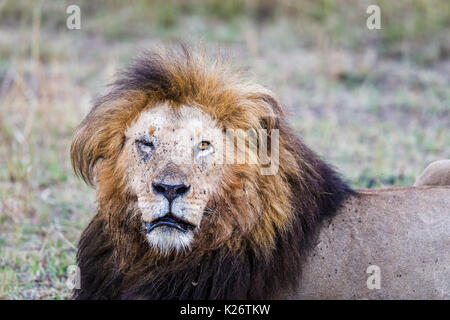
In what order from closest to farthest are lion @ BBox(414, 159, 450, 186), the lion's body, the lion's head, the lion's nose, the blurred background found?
the lion's nose, the lion's head, the lion's body, lion @ BBox(414, 159, 450, 186), the blurred background

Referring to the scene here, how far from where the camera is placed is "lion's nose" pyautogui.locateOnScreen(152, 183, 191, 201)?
10.8ft

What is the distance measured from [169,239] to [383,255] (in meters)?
1.09

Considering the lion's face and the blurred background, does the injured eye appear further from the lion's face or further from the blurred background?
the blurred background

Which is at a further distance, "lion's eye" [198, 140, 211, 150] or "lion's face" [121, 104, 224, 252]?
"lion's eye" [198, 140, 211, 150]

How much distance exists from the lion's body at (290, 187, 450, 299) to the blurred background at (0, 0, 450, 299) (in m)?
1.17

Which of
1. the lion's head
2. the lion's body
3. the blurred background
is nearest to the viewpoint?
the lion's head

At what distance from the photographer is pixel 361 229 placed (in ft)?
12.3

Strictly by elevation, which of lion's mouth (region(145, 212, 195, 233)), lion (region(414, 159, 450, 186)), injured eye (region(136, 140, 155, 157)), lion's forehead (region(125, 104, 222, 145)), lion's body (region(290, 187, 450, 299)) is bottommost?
lion's body (region(290, 187, 450, 299))

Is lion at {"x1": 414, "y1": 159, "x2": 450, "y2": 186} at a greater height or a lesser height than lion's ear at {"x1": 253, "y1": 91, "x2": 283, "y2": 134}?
lesser

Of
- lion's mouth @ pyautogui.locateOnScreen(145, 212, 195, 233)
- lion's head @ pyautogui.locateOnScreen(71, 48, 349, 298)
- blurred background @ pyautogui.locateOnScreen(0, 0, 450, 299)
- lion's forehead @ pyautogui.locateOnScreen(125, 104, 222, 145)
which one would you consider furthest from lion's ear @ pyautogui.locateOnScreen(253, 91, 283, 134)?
lion's mouth @ pyautogui.locateOnScreen(145, 212, 195, 233)

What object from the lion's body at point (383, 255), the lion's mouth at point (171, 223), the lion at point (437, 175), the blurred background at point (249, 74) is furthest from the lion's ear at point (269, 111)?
the lion at point (437, 175)

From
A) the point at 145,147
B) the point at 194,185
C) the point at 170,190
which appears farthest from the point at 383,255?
the point at 145,147

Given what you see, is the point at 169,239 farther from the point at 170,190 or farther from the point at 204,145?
the point at 204,145

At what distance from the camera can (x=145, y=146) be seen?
3.59 m
